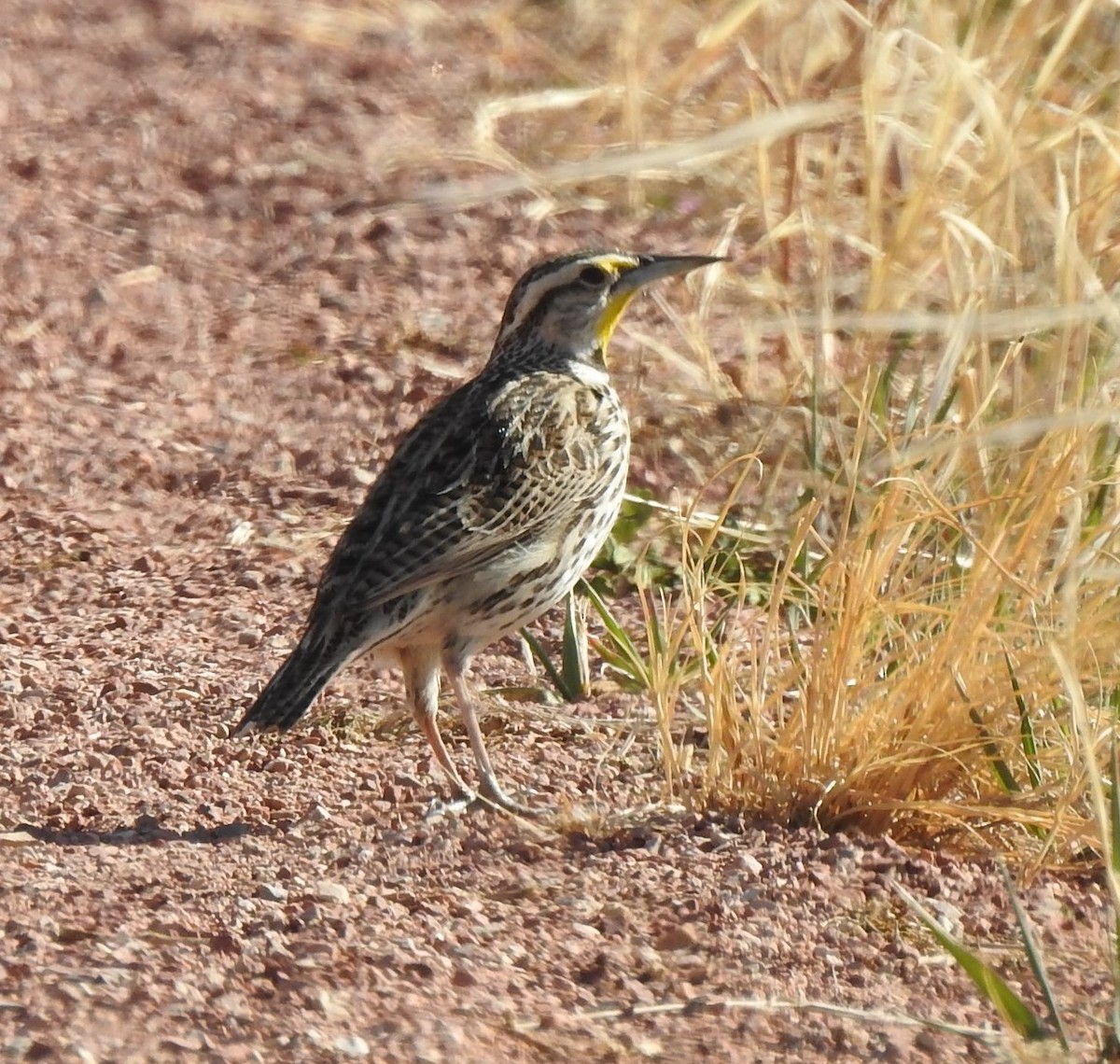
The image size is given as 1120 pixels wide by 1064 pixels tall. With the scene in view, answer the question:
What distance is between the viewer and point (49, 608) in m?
6.46

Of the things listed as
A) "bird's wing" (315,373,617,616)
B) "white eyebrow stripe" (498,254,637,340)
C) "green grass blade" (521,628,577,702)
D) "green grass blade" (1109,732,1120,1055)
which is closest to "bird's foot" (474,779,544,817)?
"bird's wing" (315,373,617,616)

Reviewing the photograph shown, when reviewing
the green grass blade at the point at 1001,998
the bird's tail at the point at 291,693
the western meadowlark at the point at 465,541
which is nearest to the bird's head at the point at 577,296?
the western meadowlark at the point at 465,541

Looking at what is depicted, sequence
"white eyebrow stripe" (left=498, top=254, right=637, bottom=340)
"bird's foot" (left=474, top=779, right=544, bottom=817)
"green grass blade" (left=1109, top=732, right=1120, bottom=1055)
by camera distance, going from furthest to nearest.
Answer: "white eyebrow stripe" (left=498, top=254, right=637, bottom=340)
"bird's foot" (left=474, top=779, right=544, bottom=817)
"green grass blade" (left=1109, top=732, right=1120, bottom=1055)

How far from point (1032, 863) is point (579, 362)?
2.11 metres

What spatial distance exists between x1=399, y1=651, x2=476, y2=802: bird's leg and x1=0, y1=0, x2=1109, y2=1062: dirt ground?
8 cm

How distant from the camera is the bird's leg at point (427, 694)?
5383 millimetres

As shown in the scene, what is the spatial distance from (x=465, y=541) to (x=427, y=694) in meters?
0.38

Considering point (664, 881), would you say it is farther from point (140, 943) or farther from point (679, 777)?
point (140, 943)

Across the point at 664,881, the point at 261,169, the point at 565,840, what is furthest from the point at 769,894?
the point at 261,169

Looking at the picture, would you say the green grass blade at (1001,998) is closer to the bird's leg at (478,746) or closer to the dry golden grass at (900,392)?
the dry golden grass at (900,392)

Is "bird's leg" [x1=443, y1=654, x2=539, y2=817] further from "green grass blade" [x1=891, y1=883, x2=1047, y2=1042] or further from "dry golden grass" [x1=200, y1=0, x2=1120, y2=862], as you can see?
"green grass blade" [x1=891, y1=883, x2=1047, y2=1042]

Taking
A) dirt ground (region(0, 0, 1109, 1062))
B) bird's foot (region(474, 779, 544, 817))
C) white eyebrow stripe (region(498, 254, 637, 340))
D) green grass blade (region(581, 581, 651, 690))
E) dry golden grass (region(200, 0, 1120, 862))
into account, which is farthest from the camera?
white eyebrow stripe (region(498, 254, 637, 340))

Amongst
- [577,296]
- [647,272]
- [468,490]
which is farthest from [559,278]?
[468,490]

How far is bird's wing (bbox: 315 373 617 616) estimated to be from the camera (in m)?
5.42
